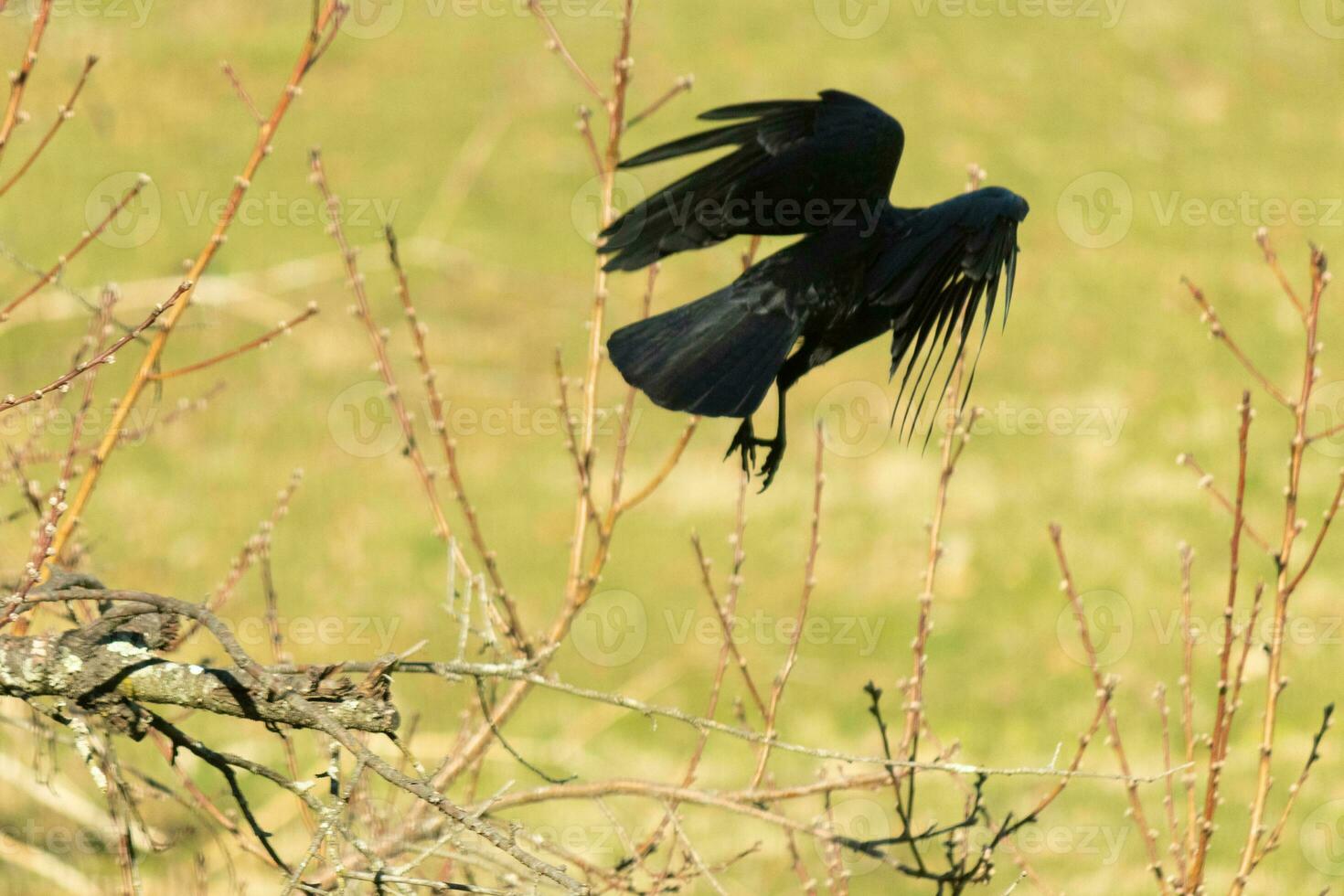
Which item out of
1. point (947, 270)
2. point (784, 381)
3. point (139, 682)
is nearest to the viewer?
point (139, 682)

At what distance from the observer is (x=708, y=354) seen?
338cm

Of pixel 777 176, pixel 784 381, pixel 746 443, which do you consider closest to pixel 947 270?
pixel 777 176

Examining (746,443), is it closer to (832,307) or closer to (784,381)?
(784,381)

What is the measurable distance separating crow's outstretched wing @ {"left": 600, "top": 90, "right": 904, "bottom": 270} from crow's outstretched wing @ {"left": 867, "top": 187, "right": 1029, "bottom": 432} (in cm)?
23

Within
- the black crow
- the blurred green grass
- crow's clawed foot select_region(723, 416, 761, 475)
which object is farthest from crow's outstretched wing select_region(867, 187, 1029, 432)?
the blurred green grass

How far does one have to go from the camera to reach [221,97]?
15.4 metres

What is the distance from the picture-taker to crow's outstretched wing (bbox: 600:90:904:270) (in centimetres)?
351

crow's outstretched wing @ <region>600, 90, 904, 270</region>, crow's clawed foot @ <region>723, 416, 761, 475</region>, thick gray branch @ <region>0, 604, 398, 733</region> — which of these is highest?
crow's outstretched wing @ <region>600, 90, 904, 270</region>

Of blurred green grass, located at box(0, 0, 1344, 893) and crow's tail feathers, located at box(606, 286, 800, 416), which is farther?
blurred green grass, located at box(0, 0, 1344, 893)

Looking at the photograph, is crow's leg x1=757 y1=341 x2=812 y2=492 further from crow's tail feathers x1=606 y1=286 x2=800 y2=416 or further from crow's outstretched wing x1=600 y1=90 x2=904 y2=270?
crow's outstretched wing x1=600 y1=90 x2=904 y2=270

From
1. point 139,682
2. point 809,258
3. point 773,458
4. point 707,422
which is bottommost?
point 139,682

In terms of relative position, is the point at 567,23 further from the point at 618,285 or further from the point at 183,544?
the point at 183,544

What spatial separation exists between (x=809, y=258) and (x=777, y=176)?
214 millimetres

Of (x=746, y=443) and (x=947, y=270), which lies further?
(x=746, y=443)
